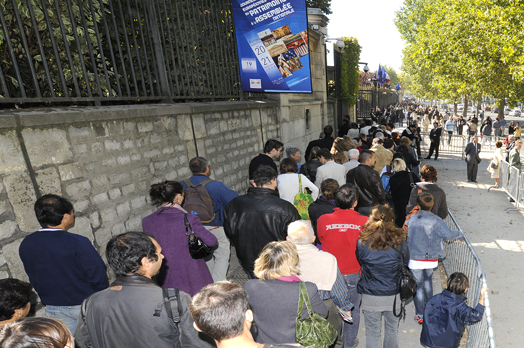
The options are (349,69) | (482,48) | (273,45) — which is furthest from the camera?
(349,69)

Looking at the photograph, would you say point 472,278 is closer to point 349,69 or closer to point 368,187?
point 368,187

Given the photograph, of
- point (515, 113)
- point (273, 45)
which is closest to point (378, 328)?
point (273, 45)

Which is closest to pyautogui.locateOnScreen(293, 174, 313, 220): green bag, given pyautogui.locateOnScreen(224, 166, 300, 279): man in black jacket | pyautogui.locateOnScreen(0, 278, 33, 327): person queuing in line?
pyautogui.locateOnScreen(224, 166, 300, 279): man in black jacket

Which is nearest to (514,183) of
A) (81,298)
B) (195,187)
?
(195,187)

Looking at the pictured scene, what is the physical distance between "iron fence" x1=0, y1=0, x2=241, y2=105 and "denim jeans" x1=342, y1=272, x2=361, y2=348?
11.5 ft

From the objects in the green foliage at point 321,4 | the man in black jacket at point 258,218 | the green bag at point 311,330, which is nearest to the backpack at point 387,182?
the man in black jacket at point 258,218

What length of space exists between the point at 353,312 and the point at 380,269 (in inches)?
31.1

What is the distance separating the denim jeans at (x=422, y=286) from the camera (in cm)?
431

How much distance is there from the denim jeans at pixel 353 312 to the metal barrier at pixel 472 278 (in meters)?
1.18

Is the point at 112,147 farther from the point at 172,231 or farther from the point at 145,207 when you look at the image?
the point at 172,231

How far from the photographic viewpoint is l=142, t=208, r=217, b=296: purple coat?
3.20m

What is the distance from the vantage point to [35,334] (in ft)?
4.65

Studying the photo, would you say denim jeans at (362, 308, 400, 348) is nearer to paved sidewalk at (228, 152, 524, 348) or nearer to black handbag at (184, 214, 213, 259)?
paved sidewalk at (228, 152, 524, 348)

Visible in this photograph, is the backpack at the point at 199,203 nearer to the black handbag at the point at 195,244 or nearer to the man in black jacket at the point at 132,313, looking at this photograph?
the black handbag at the point at 195,244
